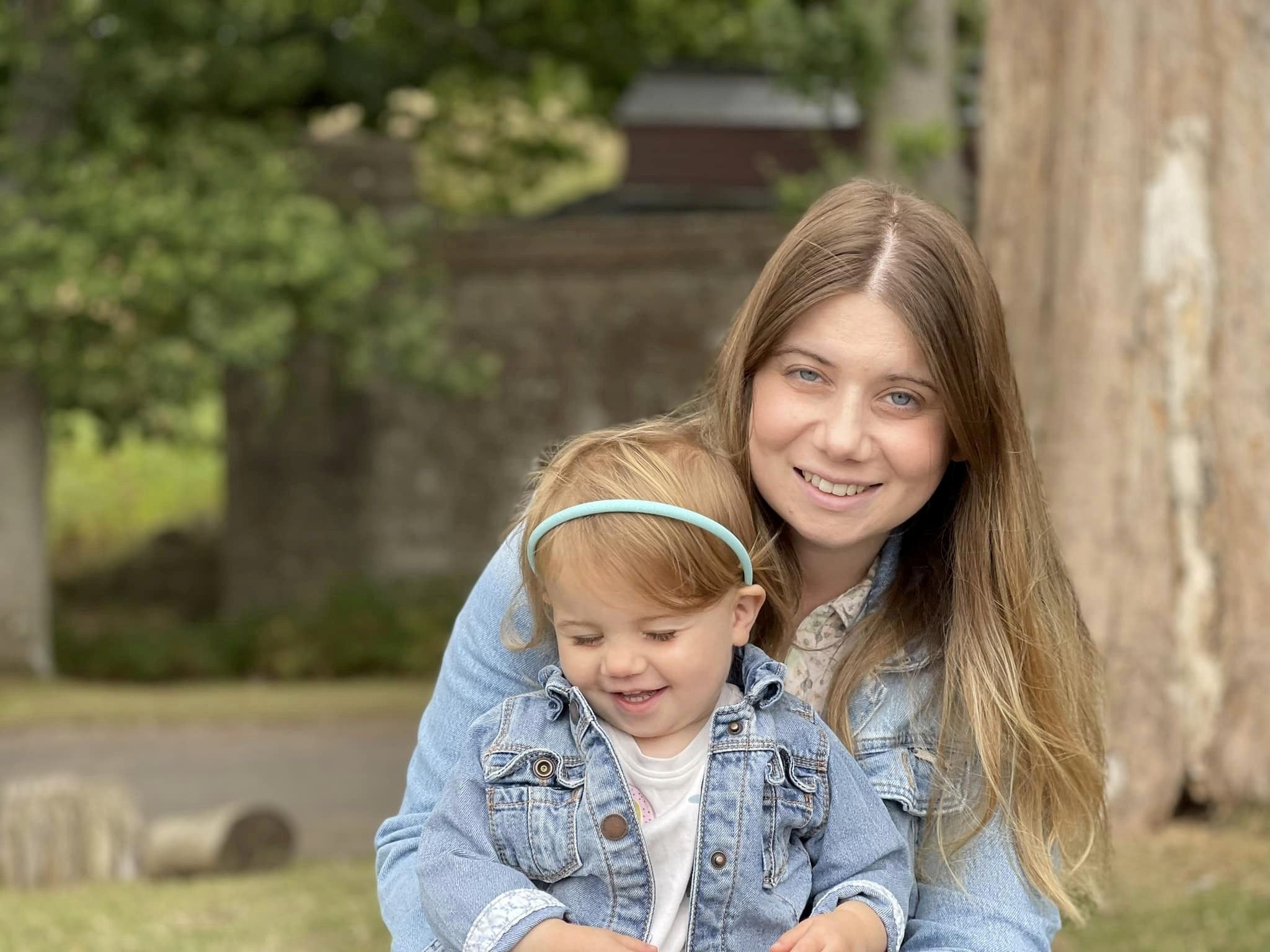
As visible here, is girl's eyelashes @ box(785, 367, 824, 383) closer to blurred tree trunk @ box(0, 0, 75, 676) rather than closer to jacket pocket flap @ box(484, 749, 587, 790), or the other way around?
jacket pocket flap @ box(484, 749, 587, 790)

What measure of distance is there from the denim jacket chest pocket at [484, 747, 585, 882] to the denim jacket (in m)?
0.18

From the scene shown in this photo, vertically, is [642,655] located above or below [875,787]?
above

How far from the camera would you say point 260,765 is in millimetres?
9281

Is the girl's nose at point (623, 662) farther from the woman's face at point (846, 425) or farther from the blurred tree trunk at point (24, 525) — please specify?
the blurred tree trunk at point (24, 525)

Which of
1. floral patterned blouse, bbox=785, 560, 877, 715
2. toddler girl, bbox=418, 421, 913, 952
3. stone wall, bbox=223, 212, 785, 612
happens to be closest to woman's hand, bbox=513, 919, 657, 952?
toddler girl, bbox=418, 421, 913, 952

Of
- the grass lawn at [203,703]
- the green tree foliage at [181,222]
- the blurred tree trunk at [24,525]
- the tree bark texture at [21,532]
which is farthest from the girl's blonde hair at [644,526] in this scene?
the tree bark texture at [21,532]

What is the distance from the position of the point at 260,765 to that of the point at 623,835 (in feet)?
24.6

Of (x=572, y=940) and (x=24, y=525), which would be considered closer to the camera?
(x=572, y=940)

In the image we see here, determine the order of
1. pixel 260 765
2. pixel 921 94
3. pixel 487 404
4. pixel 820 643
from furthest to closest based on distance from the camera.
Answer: pixel 487 404 → pixel 921 94 → pixel 260 765 → pixel 820 643

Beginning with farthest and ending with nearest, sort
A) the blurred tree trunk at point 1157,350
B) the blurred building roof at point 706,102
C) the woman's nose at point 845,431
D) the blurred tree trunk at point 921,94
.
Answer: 1. the blurred building roof at point 706,102
2. the blurred tree trunk at point 921,94
3. the blurred tree trunk at point 1157,350
4. the woman's nose at point 845,431

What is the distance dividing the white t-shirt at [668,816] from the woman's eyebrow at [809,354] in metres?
0.51

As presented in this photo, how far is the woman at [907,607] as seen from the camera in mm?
2348

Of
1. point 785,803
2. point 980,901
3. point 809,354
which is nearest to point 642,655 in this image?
point 785,803

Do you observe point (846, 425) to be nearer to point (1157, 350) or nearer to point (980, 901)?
point (980, 901)
